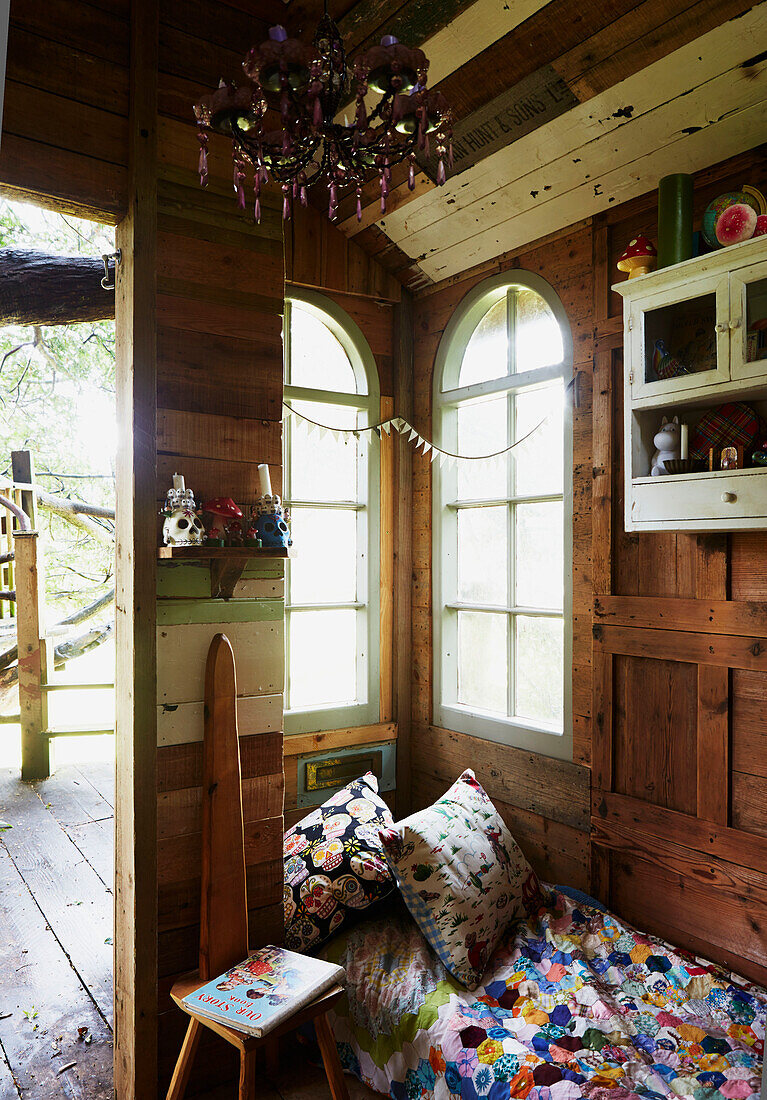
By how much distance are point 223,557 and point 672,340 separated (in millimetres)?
1410

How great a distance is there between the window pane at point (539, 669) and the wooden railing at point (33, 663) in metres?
2.50

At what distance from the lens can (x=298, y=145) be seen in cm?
145

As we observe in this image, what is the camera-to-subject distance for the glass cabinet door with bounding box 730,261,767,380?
1775mm

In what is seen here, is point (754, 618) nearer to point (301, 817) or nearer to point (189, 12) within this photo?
point (301, 817)

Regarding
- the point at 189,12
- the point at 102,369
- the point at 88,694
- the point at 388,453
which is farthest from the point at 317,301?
the point at 88,694

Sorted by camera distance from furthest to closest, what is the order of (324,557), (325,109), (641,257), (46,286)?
(324,557) < (46,286) < (641,257) < (325,109)

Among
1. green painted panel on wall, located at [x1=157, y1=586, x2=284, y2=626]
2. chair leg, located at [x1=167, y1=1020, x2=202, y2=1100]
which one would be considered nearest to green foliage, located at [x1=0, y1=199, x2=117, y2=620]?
green painted panel on wall, located at [x1=157, y1=586, x2=284, y2=626]

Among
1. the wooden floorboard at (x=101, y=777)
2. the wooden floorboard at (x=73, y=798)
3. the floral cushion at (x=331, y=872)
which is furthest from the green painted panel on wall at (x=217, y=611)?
the wooden floorboard at (x=101, y=777)

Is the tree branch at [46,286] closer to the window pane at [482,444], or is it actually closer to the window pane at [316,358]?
the window pane at [316,358]

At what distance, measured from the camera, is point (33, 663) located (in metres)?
4.33

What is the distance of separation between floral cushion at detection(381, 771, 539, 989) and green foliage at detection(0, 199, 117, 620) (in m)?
4.71

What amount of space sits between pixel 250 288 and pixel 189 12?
0.68 m

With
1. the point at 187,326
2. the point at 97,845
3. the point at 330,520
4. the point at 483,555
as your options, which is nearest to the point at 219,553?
the point at 187,326

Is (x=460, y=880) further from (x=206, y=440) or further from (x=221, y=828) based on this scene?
(x=206, y=440)
